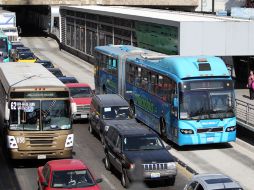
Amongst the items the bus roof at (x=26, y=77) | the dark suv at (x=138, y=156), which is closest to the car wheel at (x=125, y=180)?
the dark suv at (x=138, y=156)

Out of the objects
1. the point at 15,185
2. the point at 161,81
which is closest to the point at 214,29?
the point at 161,81

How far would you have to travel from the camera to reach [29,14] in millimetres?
123812

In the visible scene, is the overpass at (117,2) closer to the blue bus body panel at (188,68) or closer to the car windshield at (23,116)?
the blue bus body panel at (188,68)

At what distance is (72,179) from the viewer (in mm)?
→ 16859

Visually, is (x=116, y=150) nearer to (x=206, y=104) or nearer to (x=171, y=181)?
(x=171, y=181)

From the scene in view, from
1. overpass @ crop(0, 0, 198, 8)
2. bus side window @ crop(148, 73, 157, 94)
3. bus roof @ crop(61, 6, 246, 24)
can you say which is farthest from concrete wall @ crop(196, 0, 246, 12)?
bus side window @ crop(148, 73, 157, 94)

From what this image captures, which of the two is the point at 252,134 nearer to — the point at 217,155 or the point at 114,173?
the point at 217,155

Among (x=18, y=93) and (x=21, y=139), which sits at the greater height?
(x=18, y=93)

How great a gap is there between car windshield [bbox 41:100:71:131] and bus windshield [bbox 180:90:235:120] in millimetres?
4817

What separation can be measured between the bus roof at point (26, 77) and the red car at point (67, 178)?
504 centimetres

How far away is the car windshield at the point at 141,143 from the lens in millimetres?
20172

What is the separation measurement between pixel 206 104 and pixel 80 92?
32.3ft

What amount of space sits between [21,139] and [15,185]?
1860mm

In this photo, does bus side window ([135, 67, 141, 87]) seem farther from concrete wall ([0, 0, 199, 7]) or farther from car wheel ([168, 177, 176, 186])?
concrete wall ([0, 0, 199, 7])
